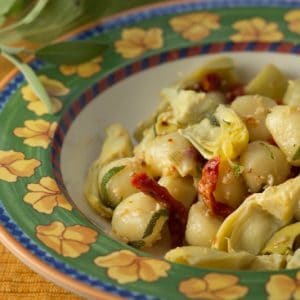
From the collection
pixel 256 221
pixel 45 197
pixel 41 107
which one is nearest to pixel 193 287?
pixel 256 221

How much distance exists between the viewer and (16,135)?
4.83 feet

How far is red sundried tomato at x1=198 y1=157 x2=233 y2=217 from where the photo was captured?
51.9 inches

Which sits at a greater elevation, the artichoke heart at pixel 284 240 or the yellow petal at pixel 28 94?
the yellow petal at pixel 28 94

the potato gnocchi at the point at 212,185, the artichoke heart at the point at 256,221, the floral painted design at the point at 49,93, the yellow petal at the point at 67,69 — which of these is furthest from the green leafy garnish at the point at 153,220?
the yellow petal at the point at 67,69

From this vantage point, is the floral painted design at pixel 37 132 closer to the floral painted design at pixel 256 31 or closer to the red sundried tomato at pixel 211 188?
the red sundried tomato at pixel 211 188

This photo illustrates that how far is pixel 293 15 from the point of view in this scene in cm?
176

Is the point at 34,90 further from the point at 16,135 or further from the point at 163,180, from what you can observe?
the point at 163,180

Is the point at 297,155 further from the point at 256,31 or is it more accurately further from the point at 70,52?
the point at 70,52

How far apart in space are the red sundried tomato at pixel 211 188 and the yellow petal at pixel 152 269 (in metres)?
0.21

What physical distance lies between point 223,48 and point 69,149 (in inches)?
17.9

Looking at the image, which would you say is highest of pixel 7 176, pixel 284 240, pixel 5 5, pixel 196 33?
pixel 5 5

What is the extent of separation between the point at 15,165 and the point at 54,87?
0.28 meters

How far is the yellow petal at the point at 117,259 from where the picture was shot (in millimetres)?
1144

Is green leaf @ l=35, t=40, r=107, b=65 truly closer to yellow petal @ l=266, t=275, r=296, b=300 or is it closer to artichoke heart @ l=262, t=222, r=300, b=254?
artichoke heart @ l=262, t=222, r=300, b=254
